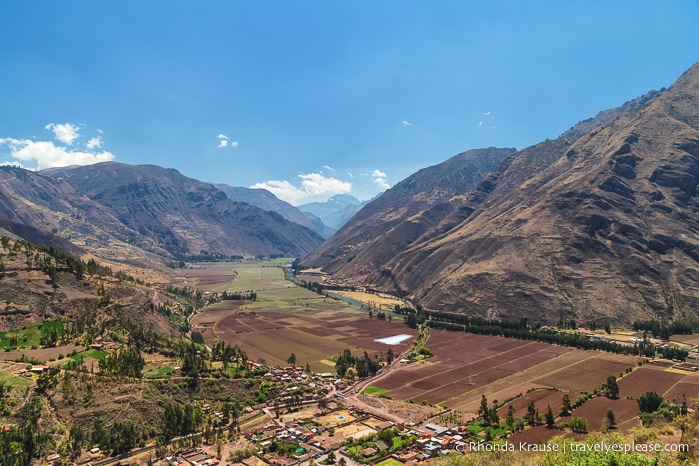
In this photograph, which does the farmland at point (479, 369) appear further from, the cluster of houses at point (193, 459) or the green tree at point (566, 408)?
the cluster of houses at point (193, 459)

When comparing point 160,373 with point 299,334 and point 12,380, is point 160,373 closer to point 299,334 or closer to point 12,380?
point 12,380

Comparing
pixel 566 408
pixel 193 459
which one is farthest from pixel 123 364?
pixel 566 408

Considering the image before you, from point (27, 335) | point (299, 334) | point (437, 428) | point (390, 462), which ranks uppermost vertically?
point (27, 335)

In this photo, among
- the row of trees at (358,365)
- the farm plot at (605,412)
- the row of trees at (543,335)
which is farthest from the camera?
the row of trees at (543,335)

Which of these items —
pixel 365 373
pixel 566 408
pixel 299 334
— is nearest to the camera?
pixel 566 408

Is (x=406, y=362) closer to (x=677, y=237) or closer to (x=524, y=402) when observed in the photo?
(x=524, y=402)

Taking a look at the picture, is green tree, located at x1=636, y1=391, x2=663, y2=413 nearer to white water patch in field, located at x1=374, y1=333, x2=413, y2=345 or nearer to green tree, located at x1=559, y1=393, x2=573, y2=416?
green tree, located at x1=559, y1=393, x2=573, y2=416

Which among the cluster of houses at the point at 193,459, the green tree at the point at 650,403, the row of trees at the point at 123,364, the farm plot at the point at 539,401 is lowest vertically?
the cluster of houses at the point at 193,459

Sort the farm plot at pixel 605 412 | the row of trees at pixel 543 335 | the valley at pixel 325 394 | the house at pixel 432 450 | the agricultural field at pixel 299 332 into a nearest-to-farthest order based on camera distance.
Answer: the house at pixel 432 450
the valley at pixel 325 394
the farm plot at pixel 605 412
the row of trees at pixel 543 335
the agricultural field at pixel 299 332

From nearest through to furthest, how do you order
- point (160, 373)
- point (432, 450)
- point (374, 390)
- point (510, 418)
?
point (432, 450) < point (510, 418) < point (160, 373) < point (374, 390)

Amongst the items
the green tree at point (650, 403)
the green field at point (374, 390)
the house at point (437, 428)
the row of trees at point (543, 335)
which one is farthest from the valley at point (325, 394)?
the row of trees at point (543, 335)

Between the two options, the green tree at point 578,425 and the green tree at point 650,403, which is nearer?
the green tree at point 578,425

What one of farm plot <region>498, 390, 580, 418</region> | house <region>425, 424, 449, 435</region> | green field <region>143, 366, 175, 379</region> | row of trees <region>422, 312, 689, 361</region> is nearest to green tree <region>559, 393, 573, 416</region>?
farm plot <region>498, 390, 580, 418</region>
